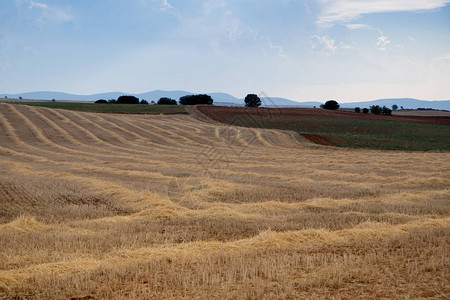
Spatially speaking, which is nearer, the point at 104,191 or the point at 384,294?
the point at 384,294

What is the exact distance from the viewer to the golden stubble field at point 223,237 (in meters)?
5.79

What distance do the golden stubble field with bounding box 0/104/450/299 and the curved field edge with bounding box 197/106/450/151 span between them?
24160mm

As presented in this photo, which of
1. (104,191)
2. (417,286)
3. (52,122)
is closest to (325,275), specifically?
(417,286)

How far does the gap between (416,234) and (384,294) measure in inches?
135

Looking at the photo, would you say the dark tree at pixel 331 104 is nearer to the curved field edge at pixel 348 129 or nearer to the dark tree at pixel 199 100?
the dark tree at pixel 199 100

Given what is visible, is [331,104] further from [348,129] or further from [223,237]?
[223,237]

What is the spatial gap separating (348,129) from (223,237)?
5179 centimetres

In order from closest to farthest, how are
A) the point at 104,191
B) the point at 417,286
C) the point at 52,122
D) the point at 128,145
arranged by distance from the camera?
the point at 417,286
the point at 104,191
the point at 128,145
the point at 52,122

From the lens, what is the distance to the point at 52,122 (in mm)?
48406

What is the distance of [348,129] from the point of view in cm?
5725

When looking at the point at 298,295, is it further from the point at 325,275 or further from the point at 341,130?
the point at 341,130

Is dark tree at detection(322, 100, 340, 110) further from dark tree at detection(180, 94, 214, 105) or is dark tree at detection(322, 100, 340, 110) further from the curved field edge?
the curved field edge

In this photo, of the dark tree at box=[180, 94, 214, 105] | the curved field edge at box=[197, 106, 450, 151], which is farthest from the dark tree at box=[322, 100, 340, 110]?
the curved field edge at box=[197, 106, 450, 151]

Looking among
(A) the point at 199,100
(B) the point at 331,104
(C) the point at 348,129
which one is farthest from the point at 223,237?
(B) the point at 331,104
